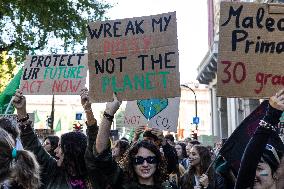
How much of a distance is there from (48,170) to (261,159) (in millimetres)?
1927

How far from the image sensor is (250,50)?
4.25 metres

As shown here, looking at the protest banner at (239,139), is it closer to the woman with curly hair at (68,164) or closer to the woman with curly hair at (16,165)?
the woman with curly hair at (68,164)

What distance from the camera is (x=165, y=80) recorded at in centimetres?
465

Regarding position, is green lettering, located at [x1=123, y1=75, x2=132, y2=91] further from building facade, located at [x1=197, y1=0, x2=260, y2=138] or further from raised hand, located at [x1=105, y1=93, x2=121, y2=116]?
building facade, located at [x1=197, y1=0, x2=260, y2=138]

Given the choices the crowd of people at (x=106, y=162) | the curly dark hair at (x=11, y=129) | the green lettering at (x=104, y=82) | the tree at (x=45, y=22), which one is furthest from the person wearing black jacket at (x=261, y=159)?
the tree at (x=45, y=22)

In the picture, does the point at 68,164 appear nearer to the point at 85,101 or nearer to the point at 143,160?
the point at 85,101

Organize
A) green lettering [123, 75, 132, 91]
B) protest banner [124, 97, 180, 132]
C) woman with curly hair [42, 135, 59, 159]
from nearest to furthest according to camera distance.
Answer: green lettering [123, 75, 132, 91], woman with curly hair [42, 135, 59, 159], protest banner [124, 97, 180, 132]

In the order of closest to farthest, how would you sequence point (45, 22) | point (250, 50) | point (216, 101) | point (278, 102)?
point (278, 102) → point (250, 50) → point (45, 22) → point (216, 101)

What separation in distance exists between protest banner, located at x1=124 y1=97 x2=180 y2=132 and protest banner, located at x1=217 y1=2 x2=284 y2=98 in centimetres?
280

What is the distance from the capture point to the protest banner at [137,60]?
4.60 m

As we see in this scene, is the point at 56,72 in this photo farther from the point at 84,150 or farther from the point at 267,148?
the point at 267,148

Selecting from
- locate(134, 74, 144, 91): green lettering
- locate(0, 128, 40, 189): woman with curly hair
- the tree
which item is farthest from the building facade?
locate(0, 128, 40, 189): woman with curly hair

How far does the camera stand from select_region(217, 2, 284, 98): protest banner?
420 cm

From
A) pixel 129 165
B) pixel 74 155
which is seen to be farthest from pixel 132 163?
pixel 74 155
